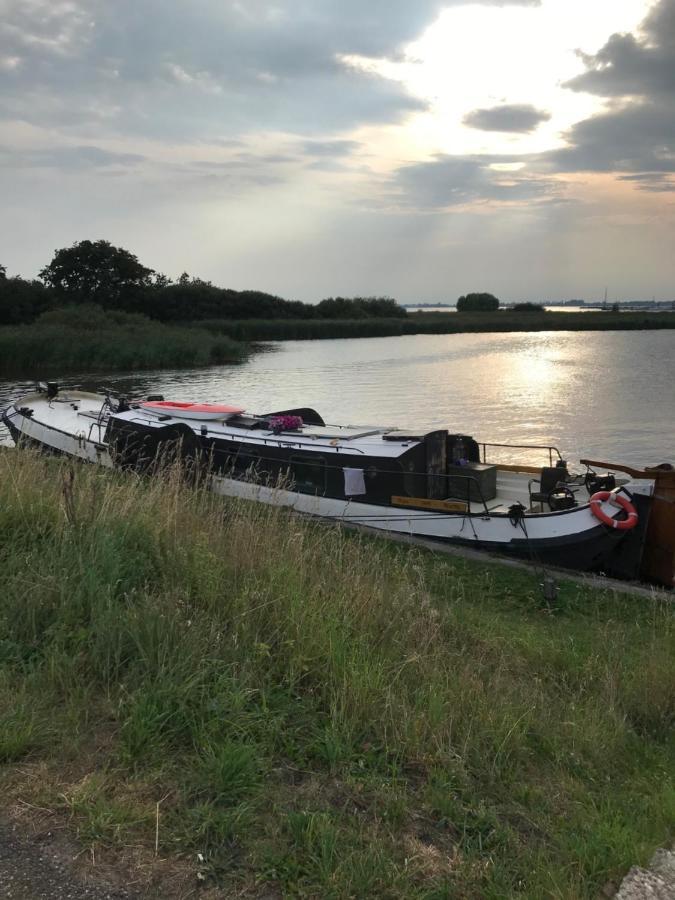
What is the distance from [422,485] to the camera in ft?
40.7

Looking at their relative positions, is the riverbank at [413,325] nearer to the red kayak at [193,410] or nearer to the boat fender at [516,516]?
the red kayak at [193,410]

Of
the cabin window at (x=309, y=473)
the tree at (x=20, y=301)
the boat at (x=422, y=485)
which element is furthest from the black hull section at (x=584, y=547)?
the tree at (x=20, y=301)

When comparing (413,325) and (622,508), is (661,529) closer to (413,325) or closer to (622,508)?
(622,508)

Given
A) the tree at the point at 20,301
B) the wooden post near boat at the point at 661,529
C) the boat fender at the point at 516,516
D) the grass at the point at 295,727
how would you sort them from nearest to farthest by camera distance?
the grass at the point at 295,727 < the wooden post near boat at the point at 661,529 < the boat fender at the point at 516,516 < the tree at the point at 20,301

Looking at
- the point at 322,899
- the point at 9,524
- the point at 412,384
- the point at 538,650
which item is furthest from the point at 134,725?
the point at 412,384

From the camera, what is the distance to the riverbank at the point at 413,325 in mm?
76500

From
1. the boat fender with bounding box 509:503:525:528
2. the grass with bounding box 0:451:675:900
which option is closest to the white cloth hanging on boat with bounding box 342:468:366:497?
the boat fender with bounding box 509:503:525:528

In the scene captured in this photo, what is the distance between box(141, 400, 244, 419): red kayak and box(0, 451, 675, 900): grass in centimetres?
863

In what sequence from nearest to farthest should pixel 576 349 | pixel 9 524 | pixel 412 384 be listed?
pixel 9 524, pixel 412 384, pixel 576 349

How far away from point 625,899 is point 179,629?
8.55ft

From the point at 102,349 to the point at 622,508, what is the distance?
42.0 m

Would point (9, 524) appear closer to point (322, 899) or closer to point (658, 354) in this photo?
point (322, 899)

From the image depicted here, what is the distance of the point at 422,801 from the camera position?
3.40 meters

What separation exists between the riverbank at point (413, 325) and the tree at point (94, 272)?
14.1 m
